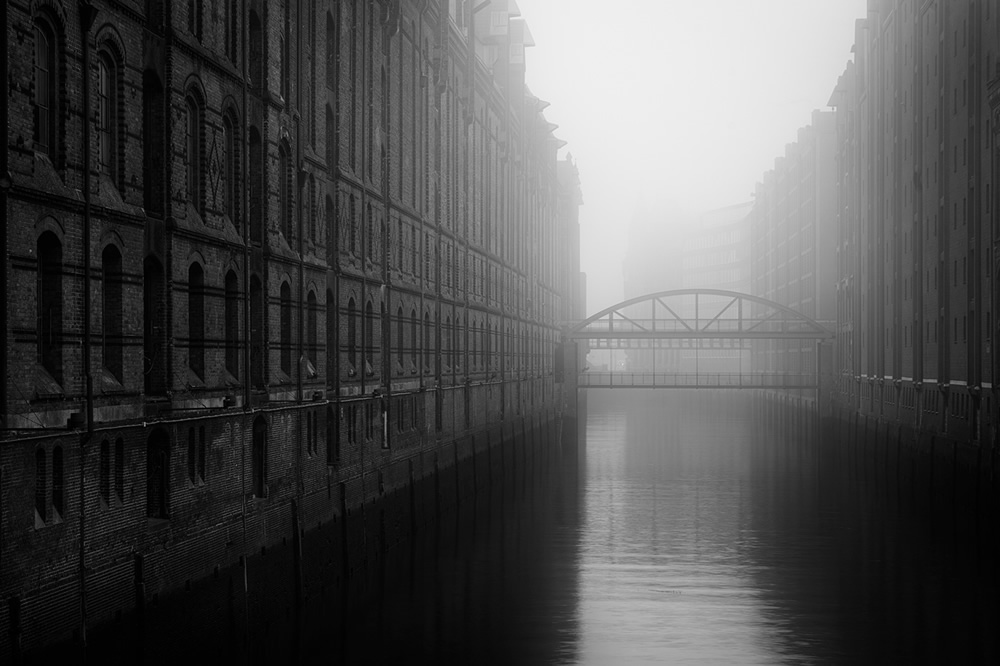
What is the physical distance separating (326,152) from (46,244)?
44.6ft

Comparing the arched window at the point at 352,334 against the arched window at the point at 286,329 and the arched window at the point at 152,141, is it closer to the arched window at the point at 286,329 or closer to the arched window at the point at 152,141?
the arched window at the point at 286,329

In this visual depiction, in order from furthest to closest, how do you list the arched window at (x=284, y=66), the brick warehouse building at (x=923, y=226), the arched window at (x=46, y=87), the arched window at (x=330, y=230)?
the brick warehouse building at (x=923, y=226)
the arched window at (x=330, y=230)
the arched window at (x=284, y=66)
the arched window at (x=46, y=87)

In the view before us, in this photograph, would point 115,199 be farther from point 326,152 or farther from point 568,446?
point 568,446

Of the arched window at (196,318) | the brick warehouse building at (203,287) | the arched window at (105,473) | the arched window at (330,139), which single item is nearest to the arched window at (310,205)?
the brick warehouse building at (203,287)

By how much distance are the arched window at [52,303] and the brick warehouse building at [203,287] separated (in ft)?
0.08

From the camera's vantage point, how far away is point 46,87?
15.8 meters

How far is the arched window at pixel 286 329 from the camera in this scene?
84.1 feet

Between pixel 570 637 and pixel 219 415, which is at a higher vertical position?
pixel 219 415

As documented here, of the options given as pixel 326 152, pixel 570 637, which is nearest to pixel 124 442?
pixel 570 637

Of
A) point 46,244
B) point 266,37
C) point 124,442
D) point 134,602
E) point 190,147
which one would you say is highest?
point 266,37

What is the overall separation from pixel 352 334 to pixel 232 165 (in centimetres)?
886

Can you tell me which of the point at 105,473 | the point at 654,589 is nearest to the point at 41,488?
the point at 105,473

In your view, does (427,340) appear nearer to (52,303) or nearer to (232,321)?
(232,321)

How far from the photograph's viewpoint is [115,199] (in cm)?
1747
